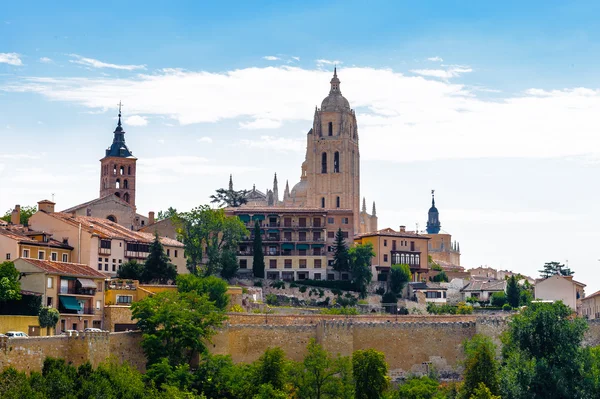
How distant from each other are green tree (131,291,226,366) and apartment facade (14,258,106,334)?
3.47m

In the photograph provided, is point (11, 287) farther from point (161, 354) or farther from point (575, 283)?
point (575, 283)

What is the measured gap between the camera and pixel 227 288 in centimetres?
8231

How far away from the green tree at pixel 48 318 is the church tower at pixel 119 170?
5316cm

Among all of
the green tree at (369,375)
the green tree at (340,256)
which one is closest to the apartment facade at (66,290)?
the green tree at (369,375)

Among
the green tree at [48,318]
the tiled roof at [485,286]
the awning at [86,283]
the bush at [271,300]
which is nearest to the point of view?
the green tree at [48,318]

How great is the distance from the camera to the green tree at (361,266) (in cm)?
9919

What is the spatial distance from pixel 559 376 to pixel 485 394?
4747 mm

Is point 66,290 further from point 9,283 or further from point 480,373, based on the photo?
point 480,373

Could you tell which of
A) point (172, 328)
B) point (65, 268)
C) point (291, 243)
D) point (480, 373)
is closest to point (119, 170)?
point (291, 243)

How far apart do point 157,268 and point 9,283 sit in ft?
59.5

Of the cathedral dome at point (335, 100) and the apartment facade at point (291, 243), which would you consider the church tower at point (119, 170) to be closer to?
the apartment facade at point (291, 243)

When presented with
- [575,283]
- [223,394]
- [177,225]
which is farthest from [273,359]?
[575,283]

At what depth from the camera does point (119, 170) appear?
11931 cm

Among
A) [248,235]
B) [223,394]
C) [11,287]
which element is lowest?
[223,394]
